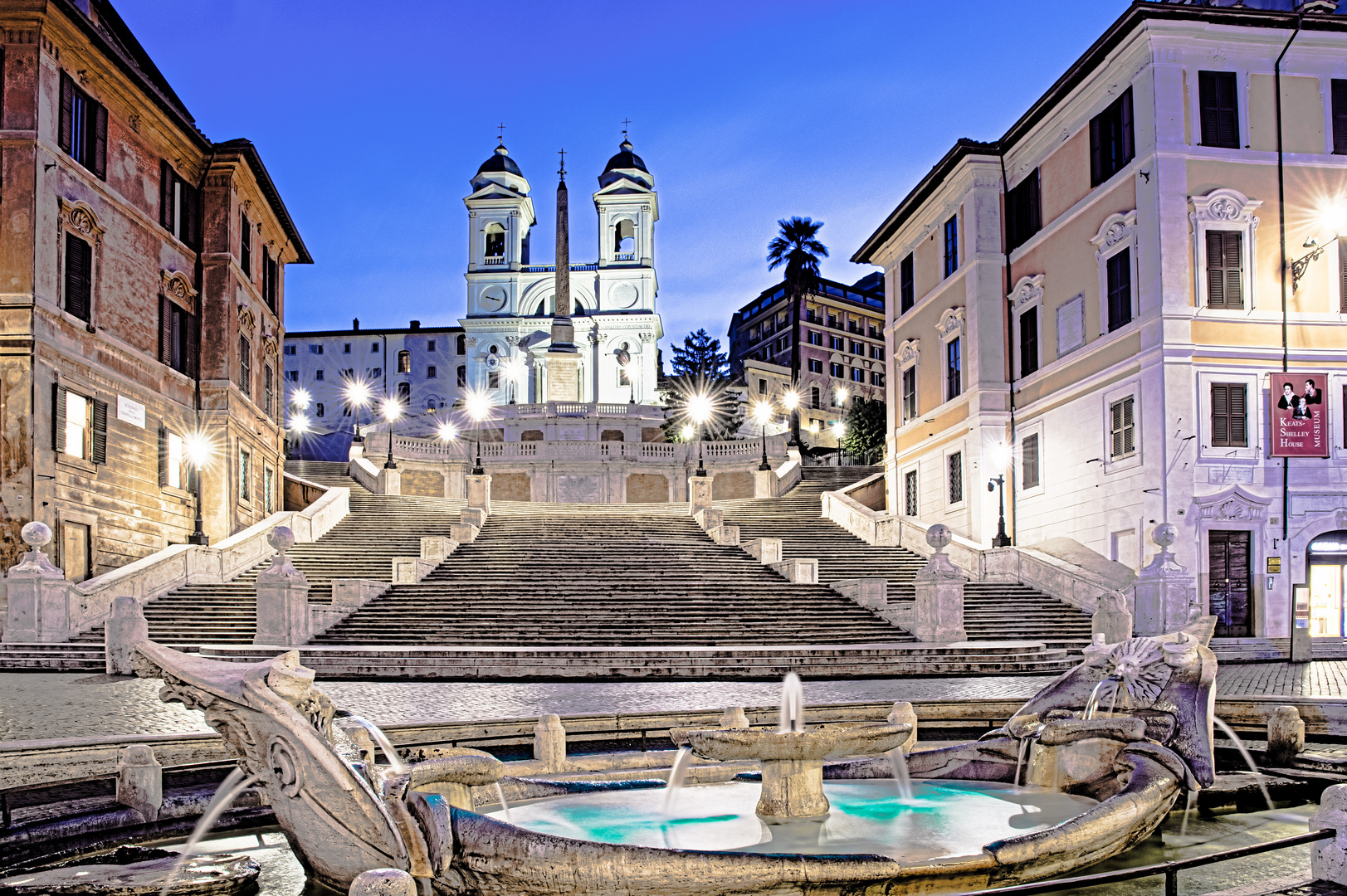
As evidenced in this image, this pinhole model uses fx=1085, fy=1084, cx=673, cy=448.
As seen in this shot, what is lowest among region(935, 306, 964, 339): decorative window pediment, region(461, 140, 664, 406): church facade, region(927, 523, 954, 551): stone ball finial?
region(927, 523, 954, 551): stone ball finial

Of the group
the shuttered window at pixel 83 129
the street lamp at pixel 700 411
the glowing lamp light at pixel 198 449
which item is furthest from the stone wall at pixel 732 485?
the shuttered window at pixel 83 129

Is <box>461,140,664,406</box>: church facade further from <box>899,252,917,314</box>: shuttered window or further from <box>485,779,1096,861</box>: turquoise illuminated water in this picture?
<box>485,779,1096,861</box>: turquoise illuminated water

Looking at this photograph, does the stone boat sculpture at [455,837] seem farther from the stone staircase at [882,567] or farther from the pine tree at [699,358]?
the pine tree at [699,358]

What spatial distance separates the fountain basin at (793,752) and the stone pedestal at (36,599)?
17626 millimetres

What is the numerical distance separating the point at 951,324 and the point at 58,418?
25.5 m

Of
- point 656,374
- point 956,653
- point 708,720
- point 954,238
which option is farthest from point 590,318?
point 708,720

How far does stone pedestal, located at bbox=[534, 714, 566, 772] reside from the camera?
8.55 metres

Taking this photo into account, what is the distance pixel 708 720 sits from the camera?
10281 millimetres

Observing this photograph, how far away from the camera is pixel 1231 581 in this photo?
24344 mm

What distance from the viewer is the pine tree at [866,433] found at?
5703 cm

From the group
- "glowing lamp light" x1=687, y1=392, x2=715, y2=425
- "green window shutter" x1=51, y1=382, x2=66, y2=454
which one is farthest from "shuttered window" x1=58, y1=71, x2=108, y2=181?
"glowing lamp light" x1=687, y1=392, x2=715, y2=425

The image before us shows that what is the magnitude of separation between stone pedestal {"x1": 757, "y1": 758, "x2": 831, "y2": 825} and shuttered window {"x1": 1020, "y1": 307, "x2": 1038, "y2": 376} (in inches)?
1039

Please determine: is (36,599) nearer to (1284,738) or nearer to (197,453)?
(197,453)

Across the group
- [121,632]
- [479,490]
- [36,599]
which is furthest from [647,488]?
[121,632]
